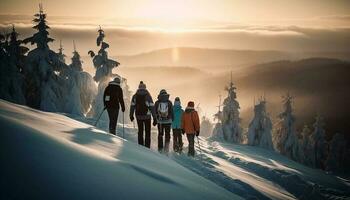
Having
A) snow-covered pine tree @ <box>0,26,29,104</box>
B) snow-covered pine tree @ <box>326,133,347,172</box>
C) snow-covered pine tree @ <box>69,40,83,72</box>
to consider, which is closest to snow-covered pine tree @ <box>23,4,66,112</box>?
snow-covered pine tree @ <box>0,26,29,104</box>

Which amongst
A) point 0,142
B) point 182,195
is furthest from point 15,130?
point 182,195

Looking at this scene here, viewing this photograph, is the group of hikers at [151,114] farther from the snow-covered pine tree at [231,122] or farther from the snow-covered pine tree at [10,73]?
the snow-covered pine tree at [231,122]

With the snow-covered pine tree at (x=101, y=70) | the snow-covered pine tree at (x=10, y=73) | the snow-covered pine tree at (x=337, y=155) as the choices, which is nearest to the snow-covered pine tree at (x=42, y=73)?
the snow-covered pine tree at (x=10, y=73)

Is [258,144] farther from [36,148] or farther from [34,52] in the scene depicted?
[36,148]

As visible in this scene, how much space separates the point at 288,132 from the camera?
64.8 meters

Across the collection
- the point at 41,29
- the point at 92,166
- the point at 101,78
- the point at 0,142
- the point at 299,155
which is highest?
the point at 41,29

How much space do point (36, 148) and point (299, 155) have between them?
66849mm

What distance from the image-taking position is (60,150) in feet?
19.0

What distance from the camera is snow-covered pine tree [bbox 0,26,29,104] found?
1153 inches

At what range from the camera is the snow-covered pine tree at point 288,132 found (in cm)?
6322

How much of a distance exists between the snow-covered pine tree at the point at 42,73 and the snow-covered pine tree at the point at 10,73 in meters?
1.15

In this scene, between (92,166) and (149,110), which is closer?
(92,166)

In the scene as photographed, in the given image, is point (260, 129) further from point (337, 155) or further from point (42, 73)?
point (42, 73)

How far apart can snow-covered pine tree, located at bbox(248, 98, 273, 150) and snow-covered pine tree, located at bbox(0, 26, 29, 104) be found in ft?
129
